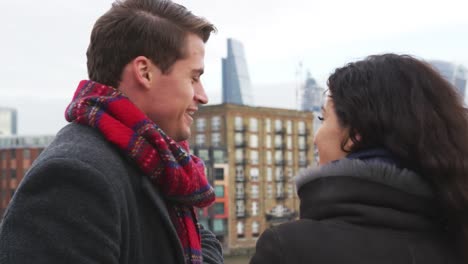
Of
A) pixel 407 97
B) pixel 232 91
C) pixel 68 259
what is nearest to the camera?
pixel 68 259

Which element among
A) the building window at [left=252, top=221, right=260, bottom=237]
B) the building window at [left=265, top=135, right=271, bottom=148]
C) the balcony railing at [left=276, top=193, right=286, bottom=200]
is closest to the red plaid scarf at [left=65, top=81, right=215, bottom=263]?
the building window at [left=252, top=221, right=260, bottom=237]

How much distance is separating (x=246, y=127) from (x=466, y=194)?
139 feet

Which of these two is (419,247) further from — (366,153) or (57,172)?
(57,172)

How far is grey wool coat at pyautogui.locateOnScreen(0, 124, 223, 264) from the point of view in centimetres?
144

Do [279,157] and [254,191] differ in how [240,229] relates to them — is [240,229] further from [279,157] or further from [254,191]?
[279,157]

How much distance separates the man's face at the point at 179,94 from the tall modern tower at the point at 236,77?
6062cm

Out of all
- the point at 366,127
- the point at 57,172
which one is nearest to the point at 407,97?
the point at 366,127

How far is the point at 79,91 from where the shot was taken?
1767 mm

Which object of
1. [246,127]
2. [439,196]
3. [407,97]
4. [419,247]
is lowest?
[246,127]

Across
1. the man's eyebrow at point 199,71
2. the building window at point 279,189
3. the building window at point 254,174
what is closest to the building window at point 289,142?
the building window at point 279,189

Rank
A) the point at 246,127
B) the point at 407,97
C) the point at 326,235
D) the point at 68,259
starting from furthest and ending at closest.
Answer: the point at 246,127 < the point at 407,97 < the point at 326,235 < the point at 68,259

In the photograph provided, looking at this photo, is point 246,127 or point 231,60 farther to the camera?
point 231,60

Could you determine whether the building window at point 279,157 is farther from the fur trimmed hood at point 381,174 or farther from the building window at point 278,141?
the fur trimmed hood at point 381,174

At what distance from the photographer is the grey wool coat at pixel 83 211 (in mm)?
1441
